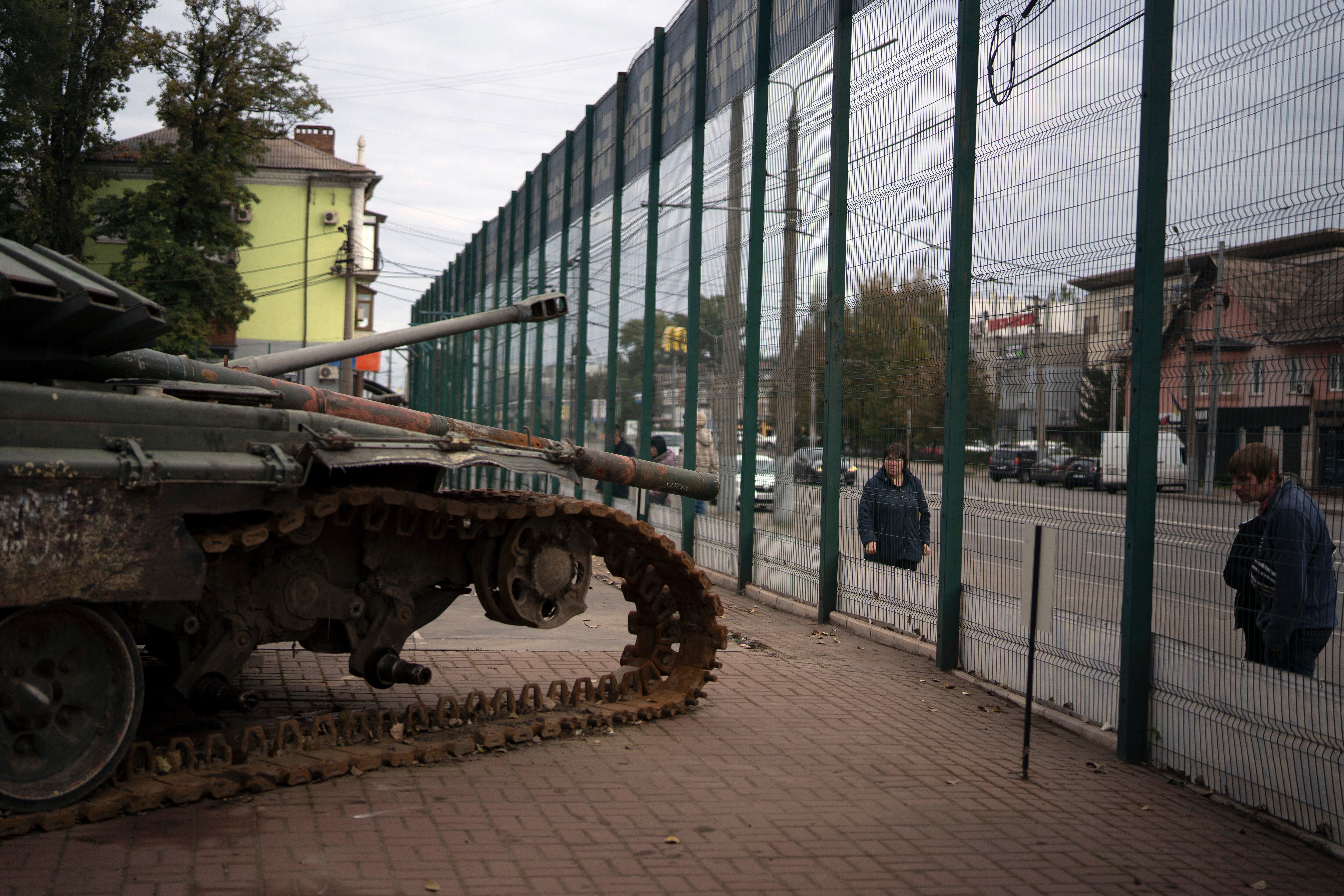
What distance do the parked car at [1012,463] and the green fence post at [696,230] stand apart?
6.16m

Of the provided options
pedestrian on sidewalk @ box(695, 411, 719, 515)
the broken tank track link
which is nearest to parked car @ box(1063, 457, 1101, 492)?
the broken tank track link

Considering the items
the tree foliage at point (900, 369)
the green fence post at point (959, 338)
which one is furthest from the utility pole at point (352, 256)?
the green fence post at point (959, 338)

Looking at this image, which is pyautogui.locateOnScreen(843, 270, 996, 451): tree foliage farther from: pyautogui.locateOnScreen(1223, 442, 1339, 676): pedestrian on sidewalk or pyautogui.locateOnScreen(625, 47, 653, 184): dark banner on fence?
pyautogui.locateOnScreen(625, 47, 653, 184): dark banner on fence

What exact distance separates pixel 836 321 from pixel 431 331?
11.4 ft

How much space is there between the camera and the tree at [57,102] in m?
30.3

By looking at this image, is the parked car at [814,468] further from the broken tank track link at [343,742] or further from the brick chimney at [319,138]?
the brick chimney at [319,138]

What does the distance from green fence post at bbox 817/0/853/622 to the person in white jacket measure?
3236 millimetres

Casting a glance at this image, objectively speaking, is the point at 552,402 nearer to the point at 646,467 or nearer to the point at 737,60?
the point at 737,60

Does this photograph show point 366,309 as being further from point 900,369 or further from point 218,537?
point 218,537

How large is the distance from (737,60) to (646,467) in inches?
279

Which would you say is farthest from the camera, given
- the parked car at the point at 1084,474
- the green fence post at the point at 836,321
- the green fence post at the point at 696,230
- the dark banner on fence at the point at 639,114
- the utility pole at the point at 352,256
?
the utility pole at the point at 352,256

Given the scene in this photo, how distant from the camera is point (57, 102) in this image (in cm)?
3206

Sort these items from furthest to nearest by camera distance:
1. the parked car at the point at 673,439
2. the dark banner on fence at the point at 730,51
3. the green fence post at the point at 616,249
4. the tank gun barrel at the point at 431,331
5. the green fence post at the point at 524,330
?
the green fence post at the point at 524,330, the green fence post at the point at 616,249, the parked car at the point at 673,439, the dark banner on fence at the point at 730,51, the tank gun barrel at the point at 431,331

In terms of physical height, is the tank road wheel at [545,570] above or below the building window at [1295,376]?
below
